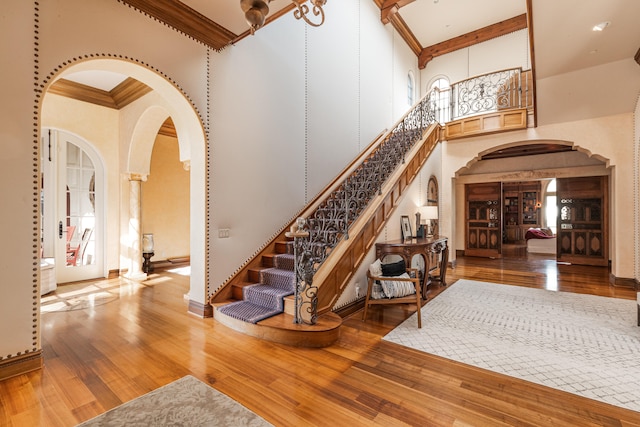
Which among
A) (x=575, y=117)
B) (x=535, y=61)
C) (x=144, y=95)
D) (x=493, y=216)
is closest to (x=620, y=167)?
(x=575, y=117)

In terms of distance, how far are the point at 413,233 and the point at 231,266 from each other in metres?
3.69

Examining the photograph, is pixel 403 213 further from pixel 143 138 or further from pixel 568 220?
pixel 568 220

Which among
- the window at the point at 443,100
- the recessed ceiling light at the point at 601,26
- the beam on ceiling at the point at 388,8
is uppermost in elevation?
the beam on ceiling at the point at 388,8

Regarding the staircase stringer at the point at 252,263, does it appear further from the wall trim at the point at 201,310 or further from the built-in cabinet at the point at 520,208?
the built-in cabinet at the point at 520,208

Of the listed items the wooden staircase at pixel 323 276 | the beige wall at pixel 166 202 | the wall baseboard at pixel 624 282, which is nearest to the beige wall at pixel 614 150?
the wall baseboard at pixel 624 282

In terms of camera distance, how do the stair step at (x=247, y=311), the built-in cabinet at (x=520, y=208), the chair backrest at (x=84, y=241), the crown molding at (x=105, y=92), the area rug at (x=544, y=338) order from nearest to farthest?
the area rug at (x=544, y=338)
the stair step at (x=247, y=311)
the crown molding at (x=105, y=92)
the chair backrest at (x=84, y=241)
the built-in cabinet at (x=520, y=208)

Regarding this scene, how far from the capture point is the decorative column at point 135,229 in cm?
612

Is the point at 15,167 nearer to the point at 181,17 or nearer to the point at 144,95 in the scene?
the point at 181,17

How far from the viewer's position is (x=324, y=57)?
233 inches

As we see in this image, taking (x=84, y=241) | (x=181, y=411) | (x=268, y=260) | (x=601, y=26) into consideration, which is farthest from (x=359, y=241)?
(x=84, y=241)

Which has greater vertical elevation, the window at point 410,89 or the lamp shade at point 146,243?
the window at point 410,89

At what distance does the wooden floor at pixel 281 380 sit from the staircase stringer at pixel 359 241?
0.48m

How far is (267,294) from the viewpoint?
12.0 feet

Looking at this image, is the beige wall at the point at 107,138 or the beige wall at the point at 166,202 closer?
the beige wall at the point at 107,138
